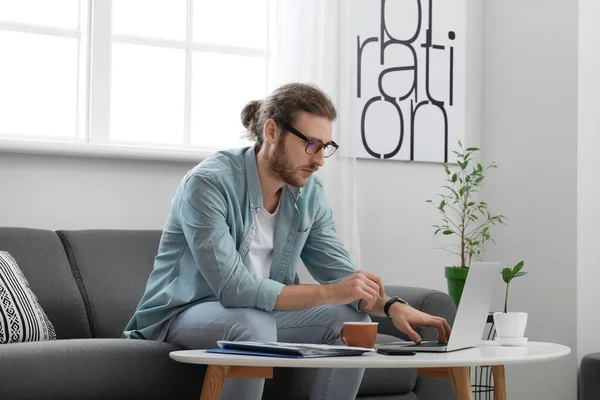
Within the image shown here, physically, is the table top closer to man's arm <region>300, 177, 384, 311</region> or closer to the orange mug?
the orange mug

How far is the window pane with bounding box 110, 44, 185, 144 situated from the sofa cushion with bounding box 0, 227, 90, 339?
0.80 meters

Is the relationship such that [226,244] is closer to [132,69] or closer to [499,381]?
[499,381]

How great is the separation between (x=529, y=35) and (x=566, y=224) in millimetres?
891

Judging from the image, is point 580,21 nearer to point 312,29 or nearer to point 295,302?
point 312,29

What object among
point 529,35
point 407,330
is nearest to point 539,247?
point 529,35

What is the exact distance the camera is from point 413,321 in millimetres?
2275

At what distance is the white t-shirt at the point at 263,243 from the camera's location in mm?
2469

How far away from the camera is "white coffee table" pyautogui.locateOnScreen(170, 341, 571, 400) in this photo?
65.7 inches

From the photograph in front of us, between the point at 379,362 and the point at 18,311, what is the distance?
3.95 feet

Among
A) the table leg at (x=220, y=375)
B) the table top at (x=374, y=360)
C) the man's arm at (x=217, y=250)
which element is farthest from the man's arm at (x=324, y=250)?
the table leg at (x=220, y=375)

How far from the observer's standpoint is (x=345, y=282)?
2088 millimetres

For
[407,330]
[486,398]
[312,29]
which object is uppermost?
[312,29]

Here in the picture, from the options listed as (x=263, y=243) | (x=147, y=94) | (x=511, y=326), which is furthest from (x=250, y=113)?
(x=147, y=94)

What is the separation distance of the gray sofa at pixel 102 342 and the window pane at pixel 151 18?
0.95 metres
